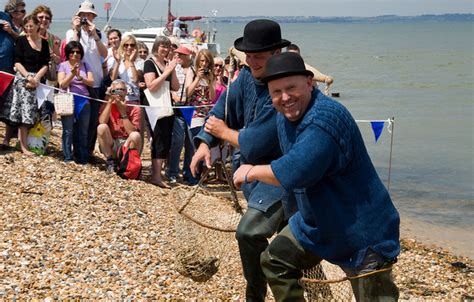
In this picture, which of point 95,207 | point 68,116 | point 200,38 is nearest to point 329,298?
point 95,207

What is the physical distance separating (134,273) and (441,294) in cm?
285

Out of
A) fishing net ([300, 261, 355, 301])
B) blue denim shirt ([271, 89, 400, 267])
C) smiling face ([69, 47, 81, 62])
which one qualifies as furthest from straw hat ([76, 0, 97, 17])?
blue denim shirt ([271, 89, 400, 267])

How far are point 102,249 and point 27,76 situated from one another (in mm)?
3580

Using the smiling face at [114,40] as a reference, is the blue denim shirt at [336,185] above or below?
above

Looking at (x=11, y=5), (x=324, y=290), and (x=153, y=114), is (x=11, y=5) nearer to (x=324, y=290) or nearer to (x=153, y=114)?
(x=153, y=114)

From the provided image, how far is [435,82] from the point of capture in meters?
37.8

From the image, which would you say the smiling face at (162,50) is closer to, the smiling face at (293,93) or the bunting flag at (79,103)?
the bunting flag at (79,103)

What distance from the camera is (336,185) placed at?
14.1ft

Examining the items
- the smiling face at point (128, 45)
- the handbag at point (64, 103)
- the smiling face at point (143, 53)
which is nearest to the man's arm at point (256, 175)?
the handbag at point (64, 103)

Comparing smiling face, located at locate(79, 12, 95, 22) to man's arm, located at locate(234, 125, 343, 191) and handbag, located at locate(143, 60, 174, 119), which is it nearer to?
handbag, located at locate(143, 60, 174, 119)

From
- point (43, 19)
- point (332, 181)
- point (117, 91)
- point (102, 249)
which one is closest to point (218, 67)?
point (117, 91)

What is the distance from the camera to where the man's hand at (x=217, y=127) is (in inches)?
221

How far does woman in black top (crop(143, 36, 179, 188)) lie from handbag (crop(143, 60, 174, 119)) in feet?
0.17

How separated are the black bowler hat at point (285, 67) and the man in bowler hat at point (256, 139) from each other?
2.65ft
